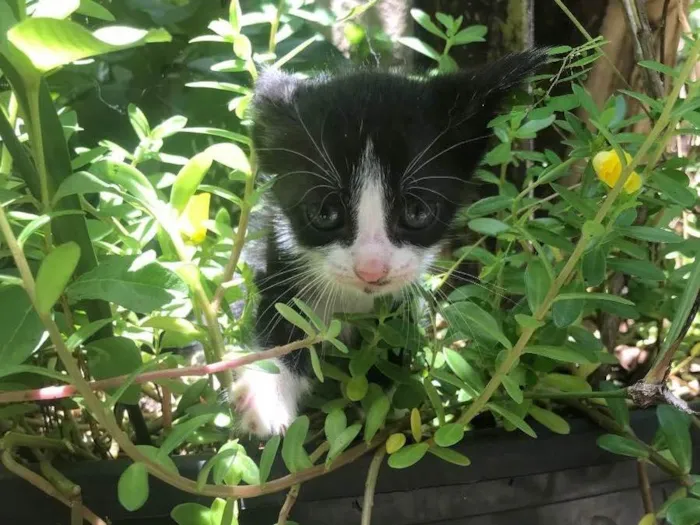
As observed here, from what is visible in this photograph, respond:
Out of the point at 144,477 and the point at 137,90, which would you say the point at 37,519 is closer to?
the point at 144,477

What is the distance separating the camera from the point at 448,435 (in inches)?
25.5

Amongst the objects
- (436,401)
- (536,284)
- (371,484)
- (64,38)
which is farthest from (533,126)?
(64,38)

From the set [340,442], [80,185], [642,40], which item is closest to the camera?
[80,185]

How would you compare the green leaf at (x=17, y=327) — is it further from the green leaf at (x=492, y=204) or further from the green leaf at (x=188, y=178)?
the green leaf at (x=492, y=204)

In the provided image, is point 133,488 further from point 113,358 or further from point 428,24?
point 428,24

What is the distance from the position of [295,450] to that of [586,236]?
0.33 m

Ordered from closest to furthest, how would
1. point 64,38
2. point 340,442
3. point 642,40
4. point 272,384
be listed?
point 64,38
point 340,442
point 642,40
point 272,384

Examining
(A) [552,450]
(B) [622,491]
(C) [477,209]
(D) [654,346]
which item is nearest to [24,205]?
(C) [477,209]

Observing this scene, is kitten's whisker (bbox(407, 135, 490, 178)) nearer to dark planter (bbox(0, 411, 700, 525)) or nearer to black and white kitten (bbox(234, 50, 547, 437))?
black and white kitten (bbox(234, 50, 547, 437))

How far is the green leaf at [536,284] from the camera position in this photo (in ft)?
2.08

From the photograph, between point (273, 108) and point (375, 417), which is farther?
point (273, 108)

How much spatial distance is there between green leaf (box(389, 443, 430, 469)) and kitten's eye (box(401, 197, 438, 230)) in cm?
34

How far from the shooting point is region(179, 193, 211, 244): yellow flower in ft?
2.46

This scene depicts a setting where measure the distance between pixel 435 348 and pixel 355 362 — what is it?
10 cm
